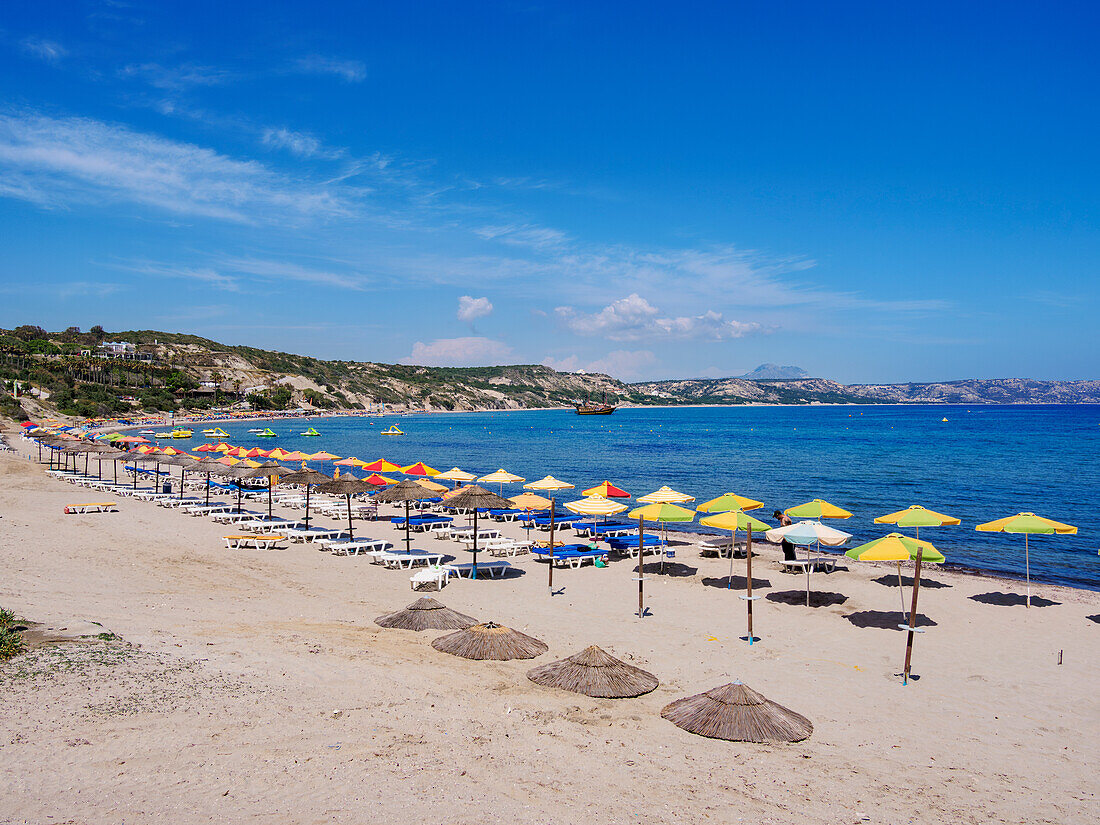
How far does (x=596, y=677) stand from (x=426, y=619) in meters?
3.85

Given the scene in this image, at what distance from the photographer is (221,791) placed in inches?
231

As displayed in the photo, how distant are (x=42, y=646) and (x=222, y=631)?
248cm

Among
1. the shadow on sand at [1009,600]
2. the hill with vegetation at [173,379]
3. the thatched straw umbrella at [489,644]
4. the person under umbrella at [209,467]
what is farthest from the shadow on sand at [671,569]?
the hill with vegetation at [173,379]

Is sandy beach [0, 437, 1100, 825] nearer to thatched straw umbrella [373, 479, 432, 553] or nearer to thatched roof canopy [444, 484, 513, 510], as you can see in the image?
thatched roof canopy [444, 484, 513, 510]

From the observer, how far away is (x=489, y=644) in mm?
10273

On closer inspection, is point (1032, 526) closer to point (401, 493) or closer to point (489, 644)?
point (489, 644)

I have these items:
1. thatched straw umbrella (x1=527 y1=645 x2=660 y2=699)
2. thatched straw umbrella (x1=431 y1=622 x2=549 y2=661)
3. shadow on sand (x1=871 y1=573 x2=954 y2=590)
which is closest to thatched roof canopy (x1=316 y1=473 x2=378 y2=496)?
thatched straw umbrella (x1=431 y1=622 x2=549 y2=661)

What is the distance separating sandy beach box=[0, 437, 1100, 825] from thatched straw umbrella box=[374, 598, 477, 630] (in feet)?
0.75

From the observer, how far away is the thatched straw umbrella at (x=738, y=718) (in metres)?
7.60

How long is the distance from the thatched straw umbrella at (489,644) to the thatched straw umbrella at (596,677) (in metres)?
0.88

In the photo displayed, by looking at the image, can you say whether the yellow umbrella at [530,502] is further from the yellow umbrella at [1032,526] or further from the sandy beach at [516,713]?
the yellow umbrella at [1032,526]

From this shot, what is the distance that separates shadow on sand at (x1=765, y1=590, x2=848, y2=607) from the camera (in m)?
14.6

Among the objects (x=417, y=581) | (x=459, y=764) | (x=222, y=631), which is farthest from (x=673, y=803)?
(x=417, y=581)

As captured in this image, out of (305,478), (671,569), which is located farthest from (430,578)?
(305,478)
